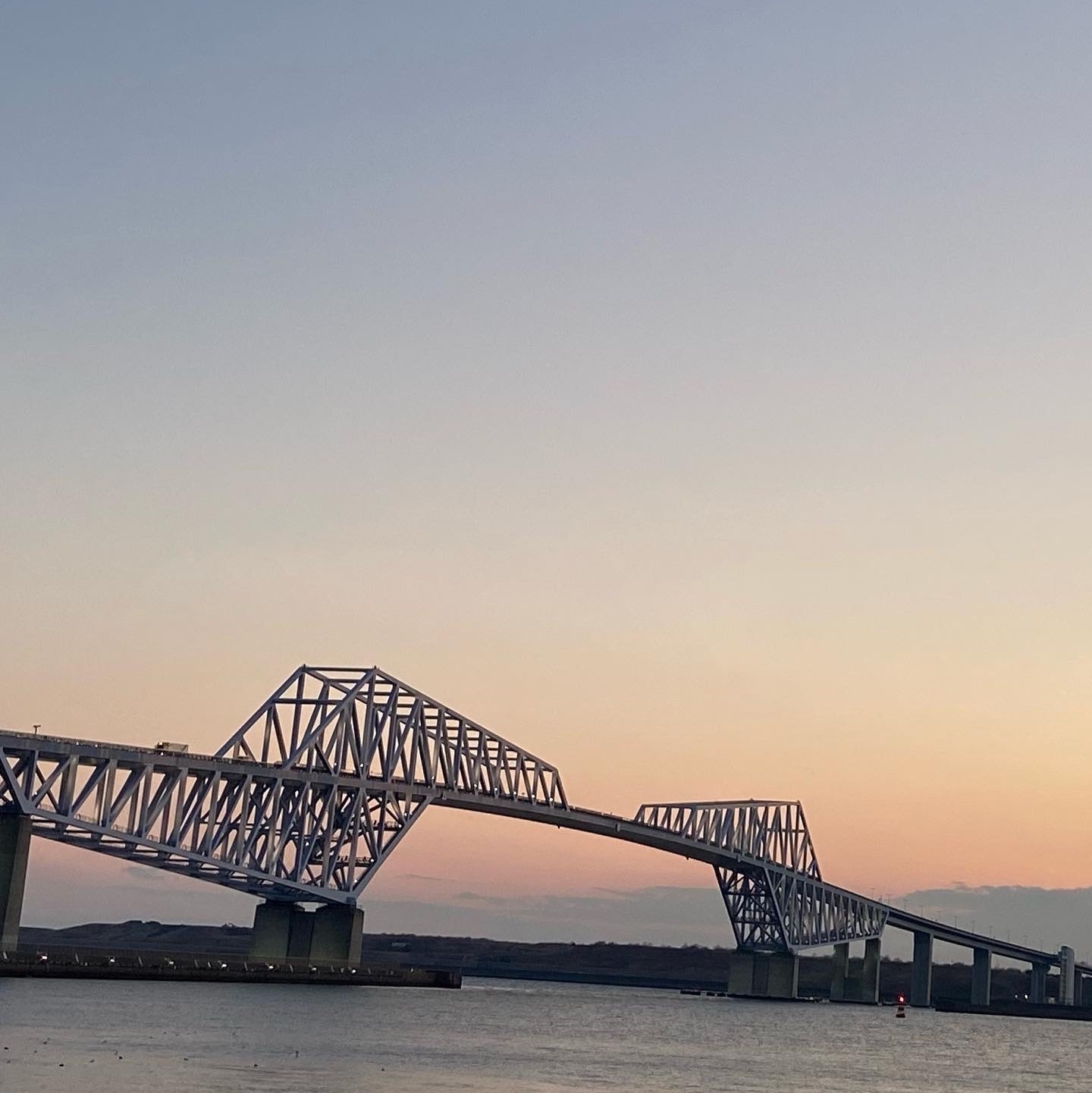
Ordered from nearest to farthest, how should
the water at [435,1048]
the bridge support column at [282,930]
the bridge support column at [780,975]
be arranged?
the water at [435,1048] < the bridge support column at [282,930] < the bridge support column at [780,975]

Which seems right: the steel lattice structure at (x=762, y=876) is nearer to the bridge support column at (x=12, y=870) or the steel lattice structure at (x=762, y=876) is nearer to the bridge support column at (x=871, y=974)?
the bridge support column at (x=871, y=974)

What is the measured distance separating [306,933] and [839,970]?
90.7 meters

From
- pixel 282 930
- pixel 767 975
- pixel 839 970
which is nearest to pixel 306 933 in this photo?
pixel 282 930

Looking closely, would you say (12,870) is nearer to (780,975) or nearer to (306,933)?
(306,933)

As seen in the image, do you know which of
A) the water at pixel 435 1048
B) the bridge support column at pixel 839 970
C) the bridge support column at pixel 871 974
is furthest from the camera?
the bridge support column at pixel 871 974

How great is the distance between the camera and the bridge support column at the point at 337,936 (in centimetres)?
11856

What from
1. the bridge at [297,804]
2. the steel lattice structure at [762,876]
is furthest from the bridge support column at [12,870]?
the steel lattice structure at [762,876]

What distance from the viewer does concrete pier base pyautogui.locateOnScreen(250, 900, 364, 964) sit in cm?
11819

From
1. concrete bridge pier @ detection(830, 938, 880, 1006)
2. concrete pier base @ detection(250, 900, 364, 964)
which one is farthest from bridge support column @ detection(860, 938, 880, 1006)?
concrete pier base @ detection(250, 900, 364, 964)

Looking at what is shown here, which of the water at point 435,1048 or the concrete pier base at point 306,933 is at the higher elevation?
the concrete pier base at point 306,933

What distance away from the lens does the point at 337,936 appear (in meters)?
119

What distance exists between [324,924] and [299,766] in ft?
36.2

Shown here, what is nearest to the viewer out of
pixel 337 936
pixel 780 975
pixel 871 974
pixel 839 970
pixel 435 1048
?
pixel 435 1048

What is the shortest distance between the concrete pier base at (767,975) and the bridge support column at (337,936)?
6720 centimetres
